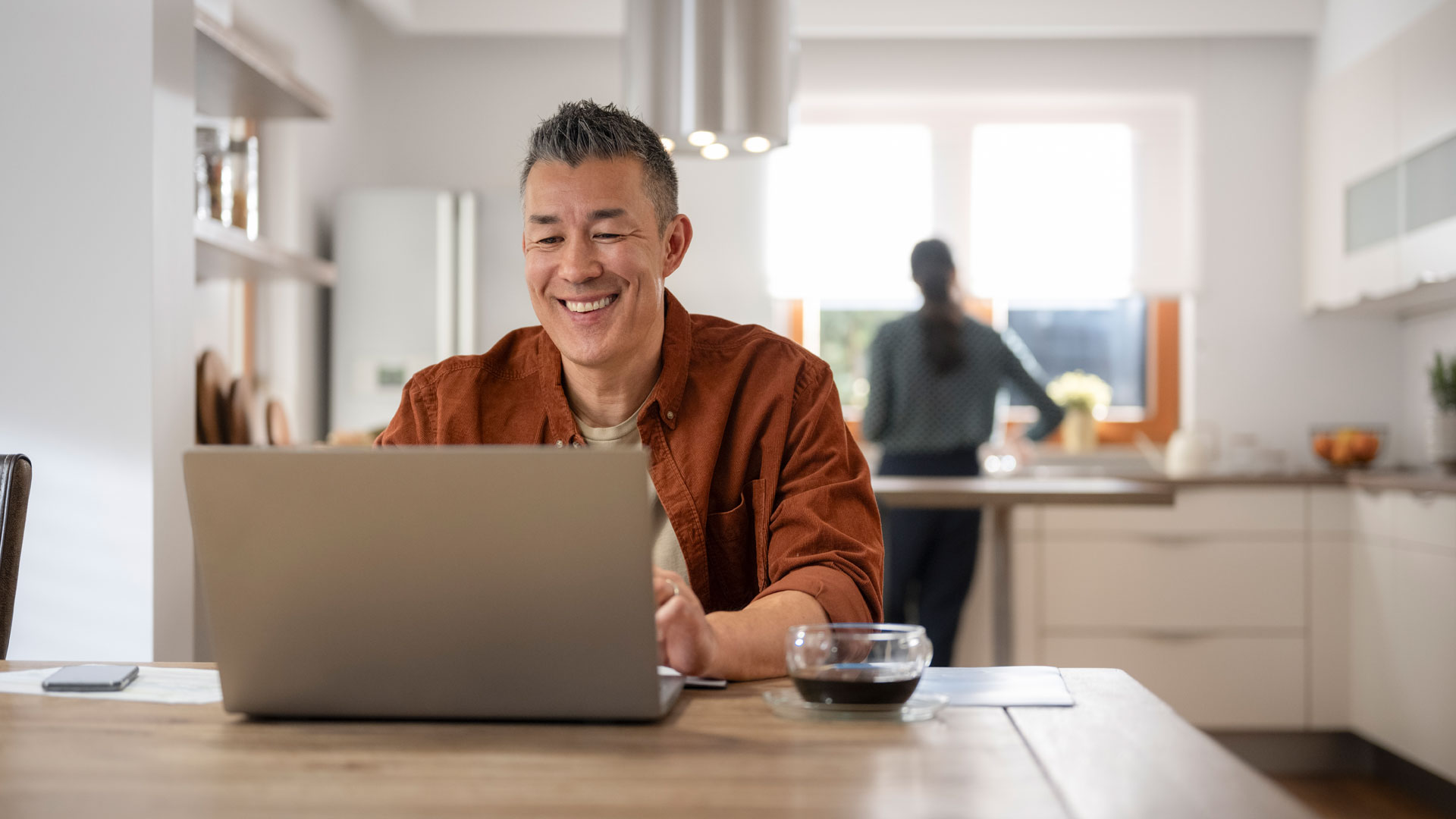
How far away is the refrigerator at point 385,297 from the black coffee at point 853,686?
3.55 meters

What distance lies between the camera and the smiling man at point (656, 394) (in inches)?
57.6

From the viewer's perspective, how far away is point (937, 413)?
3.60 metres

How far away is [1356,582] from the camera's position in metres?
3.87

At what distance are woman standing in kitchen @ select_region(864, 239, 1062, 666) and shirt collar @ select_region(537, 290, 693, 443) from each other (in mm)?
1998

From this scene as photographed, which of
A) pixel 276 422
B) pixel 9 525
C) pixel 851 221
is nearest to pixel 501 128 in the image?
pixel 851 221

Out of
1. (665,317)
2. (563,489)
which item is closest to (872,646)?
(563,489)

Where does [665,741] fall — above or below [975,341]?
below

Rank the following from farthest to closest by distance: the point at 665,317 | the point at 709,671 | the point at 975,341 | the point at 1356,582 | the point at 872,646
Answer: the point at 1356,582 → the point at 975,341 → the point at 665,317 → the point at 709,671 → the point at 872,646

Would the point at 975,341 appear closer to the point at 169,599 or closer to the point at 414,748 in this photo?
the point at 169,599

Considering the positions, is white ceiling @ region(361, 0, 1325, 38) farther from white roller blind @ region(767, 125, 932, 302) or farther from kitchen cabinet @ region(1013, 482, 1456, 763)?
kitchen cabinet @ region(1013, 482, 1456, 763)

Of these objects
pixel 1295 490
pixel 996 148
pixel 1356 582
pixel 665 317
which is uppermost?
pixel 996 148

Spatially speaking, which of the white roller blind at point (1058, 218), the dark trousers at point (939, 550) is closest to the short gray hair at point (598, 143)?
the dark trousers at point (939, 550)

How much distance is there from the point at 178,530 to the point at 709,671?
1409 millimetres

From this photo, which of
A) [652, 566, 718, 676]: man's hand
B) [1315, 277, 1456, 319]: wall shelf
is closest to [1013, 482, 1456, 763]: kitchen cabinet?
[1315, 277, 1456, 319]: wall shelf
